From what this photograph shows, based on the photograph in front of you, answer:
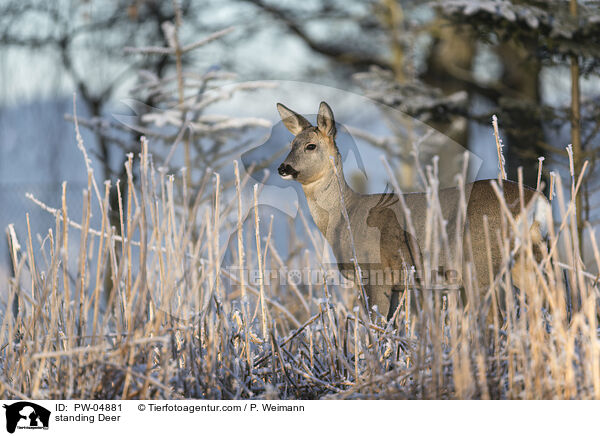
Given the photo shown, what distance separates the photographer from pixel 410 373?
3.71ft

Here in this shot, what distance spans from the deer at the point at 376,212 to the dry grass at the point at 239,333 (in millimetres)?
45

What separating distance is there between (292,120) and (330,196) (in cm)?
17

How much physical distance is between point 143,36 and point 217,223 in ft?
Answer: 11.4

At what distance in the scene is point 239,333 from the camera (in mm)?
1371

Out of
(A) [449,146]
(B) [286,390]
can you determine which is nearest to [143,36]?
(A) [449,146]

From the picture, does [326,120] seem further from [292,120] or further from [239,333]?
[239,333]

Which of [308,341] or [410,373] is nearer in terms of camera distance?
[410,373]

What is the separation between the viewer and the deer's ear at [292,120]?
1259 mm

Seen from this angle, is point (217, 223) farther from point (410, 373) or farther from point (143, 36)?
point (143, 36)
